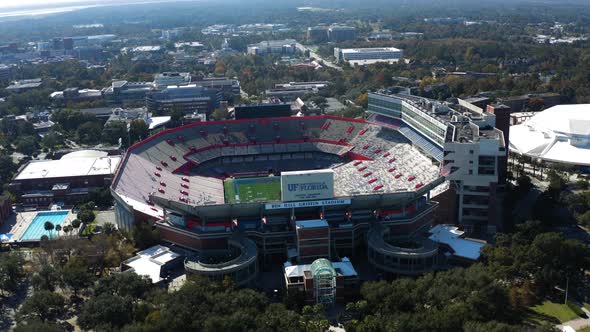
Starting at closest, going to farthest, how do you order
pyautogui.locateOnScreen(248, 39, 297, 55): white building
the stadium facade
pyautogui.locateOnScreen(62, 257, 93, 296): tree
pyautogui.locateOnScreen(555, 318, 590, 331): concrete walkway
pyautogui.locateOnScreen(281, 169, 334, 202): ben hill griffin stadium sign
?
pyautogui.locateOnScreen(555, 318, 590, 331): concrete walkway, pyautogui.locateOnScreen(62, 257, 93, 296): tree, the stadium facade, pyautogui.locateOnScreen(281, 169, 334, 202): ben hill griffin stadium sign, pyautogui.locateOnScreen(248, 39, 297, 55): white building

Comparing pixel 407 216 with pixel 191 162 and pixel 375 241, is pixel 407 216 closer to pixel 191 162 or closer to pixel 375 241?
pixel 375 241

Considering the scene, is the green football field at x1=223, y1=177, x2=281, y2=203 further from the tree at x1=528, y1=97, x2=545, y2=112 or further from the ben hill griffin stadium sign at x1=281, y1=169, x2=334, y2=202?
the tree at x1=528, y1=97, x2=545, y2=112

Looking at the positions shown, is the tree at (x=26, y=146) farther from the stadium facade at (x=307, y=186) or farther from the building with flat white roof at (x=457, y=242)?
the building with flat white roof at (x=457, y=242)

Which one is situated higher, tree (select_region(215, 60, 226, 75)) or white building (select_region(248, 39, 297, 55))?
white building (select_region(248, 39, 297, 55))

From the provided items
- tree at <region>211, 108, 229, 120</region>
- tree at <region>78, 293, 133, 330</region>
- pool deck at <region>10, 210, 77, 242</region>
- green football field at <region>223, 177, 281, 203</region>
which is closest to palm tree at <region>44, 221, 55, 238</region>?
pool deck at <region>10, 210, 77, 242</region>

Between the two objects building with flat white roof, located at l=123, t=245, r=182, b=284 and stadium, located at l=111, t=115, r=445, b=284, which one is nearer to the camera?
building with flat white roof, located at l=123, t=245, r=182, b=284

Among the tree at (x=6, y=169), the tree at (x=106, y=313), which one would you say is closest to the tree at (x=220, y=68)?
the tree at (x=6, y=169)

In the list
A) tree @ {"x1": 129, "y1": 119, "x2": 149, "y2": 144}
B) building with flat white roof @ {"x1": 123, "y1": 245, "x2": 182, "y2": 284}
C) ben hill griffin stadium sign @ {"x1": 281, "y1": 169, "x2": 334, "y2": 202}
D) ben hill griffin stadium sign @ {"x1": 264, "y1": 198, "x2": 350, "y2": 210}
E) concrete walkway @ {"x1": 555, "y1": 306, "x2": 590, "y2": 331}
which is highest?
ben hill griffin stadium sign @ {"x1": 281, "y1": 169, "x2": 334, "y2": 202}
